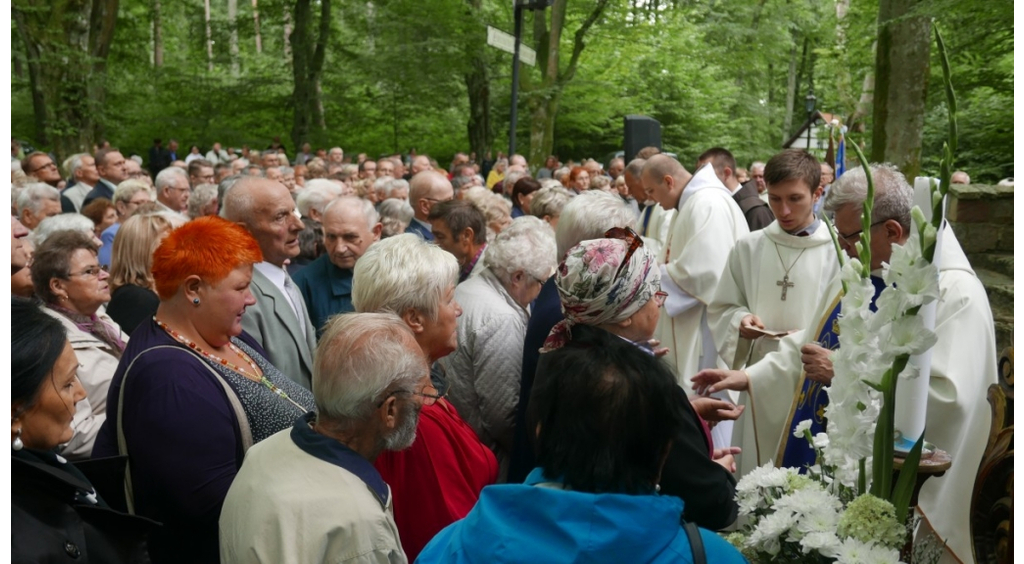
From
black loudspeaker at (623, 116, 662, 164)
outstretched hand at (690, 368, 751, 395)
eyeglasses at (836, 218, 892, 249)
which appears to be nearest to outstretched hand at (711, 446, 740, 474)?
outstretched hand at (690, 368, 751, 395)

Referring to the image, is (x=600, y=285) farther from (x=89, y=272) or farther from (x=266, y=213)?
(x=89, y=272)

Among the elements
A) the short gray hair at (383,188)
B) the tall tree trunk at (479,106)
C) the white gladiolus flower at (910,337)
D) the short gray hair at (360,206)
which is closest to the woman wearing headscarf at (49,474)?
the white gladiolus flower at (910,337)

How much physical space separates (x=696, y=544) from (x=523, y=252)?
8.17ft

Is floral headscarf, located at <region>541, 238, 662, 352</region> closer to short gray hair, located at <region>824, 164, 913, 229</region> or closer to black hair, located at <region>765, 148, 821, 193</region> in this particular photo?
short gray hair, located at <region>824, 164, 913, 229</region>

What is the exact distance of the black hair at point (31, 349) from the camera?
238cm

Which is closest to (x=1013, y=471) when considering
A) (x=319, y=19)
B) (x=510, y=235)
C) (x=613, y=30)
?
(x=510, y=235)

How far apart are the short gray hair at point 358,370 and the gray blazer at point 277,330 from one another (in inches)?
67.4

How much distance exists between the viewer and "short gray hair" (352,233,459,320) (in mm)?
3426

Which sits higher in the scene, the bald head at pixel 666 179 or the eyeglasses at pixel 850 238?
the bald head at pixel 666 179

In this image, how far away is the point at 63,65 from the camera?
14.5 metres

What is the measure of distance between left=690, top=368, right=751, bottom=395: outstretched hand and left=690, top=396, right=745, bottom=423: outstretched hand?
14.4 inches

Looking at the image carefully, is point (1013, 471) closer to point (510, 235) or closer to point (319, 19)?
point (510, 235)

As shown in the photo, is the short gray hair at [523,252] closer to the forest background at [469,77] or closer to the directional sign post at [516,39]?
the directional sign post at [516,39]

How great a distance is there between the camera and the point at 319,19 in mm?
27359
